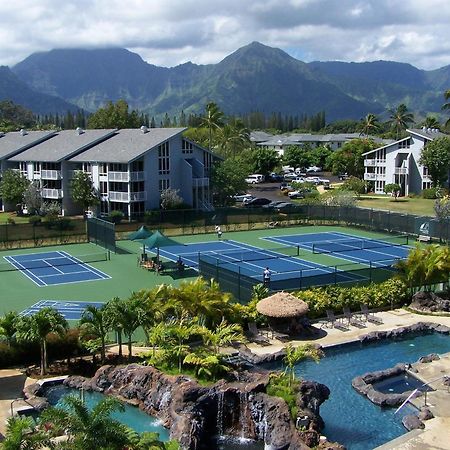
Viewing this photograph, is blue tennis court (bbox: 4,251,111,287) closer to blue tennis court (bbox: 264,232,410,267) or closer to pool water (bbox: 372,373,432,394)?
blue tennis court (bbox: 264,232,410,267)

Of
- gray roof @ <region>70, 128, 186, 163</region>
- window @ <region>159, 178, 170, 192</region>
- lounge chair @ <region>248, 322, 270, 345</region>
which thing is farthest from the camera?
window @ <region>159, 178, 170, 192</region>

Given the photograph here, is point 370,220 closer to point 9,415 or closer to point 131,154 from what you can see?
point 131,154

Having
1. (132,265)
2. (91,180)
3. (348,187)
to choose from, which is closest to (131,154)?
(91,180)

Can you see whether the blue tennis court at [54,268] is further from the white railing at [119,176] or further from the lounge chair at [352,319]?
the white railing at [119,176]

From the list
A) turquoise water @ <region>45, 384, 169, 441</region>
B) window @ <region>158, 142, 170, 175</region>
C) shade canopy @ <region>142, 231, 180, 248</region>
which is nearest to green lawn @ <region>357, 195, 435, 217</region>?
window @ <region>158, 142, 170, 175</region>

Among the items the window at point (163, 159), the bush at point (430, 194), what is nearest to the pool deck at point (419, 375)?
the window at point (163, 159)
